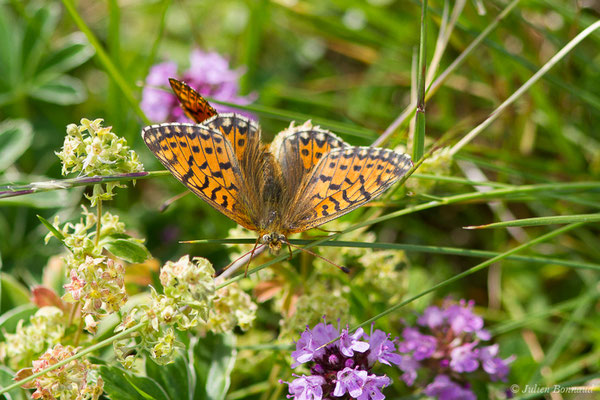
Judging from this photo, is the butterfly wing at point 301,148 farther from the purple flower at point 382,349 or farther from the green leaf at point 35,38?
the green leaf at point 35,38

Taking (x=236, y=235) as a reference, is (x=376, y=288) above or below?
below

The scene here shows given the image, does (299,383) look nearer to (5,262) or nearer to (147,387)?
(147,387)

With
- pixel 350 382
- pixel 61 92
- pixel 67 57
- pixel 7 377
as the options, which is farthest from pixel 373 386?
pixel 67 57

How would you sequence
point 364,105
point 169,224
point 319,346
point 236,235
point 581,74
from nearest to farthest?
point 319,346
point 236,235
point 169,224
point 581,74
point 364,105

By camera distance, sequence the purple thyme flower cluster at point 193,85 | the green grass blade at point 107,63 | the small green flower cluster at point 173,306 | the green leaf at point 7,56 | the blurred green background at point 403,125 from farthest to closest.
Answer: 1. the green leaf at point 7,56
2. the purple thyme flower cluster at point 193,85
3. the blurred green background at point 403,125
4. the green grass blade at point 107,63
5. the small green flower cluster at point 173,306

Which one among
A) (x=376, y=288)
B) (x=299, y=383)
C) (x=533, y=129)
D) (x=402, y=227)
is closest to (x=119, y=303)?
(x=299, y=383)

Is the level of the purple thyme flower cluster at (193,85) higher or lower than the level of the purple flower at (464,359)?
higher

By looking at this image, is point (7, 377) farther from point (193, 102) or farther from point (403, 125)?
point (403, 125)

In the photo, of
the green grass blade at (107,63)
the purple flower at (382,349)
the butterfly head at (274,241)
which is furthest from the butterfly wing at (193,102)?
the purple flower at (382,349)
